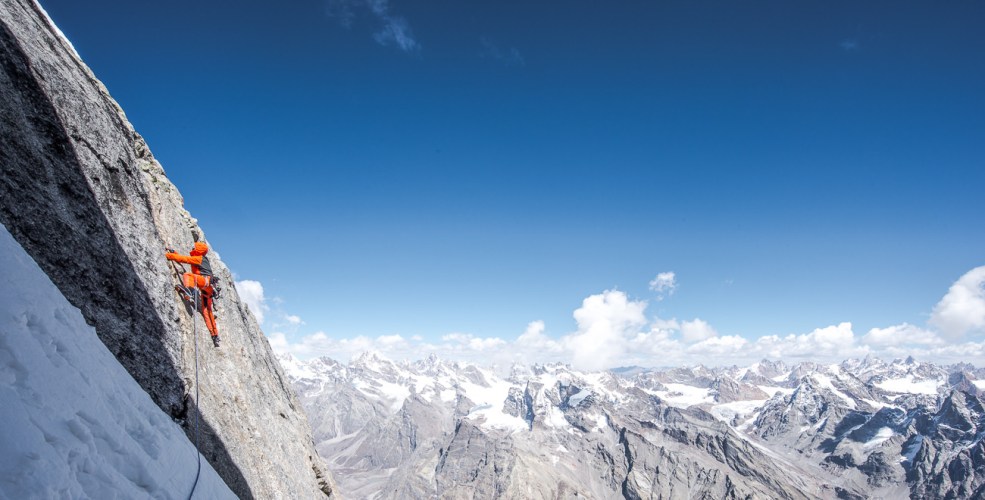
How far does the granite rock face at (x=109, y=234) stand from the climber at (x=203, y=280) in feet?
1.22

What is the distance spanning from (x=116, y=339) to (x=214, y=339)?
18.7 feet

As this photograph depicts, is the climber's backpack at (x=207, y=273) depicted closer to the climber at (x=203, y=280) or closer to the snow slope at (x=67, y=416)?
the climber at (x=203, y=280)

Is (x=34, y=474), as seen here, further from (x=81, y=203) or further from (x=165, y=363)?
(x=81, y=203)

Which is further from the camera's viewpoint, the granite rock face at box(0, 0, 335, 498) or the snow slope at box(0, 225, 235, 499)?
the granite rock face at box(0, 0, 335, 498)

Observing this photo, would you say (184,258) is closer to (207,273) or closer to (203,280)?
(203,280)

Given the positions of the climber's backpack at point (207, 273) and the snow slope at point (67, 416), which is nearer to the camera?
the snow slope at point (67, 416)

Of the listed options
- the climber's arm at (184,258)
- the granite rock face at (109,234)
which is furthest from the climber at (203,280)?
the granite rock face at (109,234)

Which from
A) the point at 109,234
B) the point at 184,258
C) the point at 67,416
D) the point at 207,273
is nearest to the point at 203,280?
the point at 207,273

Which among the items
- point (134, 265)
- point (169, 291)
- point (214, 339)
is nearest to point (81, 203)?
point (134, 265)

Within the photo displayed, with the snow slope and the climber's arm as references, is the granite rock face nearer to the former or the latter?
the climber's arm

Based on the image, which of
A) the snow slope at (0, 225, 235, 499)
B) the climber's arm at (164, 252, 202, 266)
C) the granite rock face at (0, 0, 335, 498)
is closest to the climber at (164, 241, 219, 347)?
the climber's arm at (164, 252, 202, 266)

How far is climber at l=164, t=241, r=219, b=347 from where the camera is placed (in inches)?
634

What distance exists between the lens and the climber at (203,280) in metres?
16.1

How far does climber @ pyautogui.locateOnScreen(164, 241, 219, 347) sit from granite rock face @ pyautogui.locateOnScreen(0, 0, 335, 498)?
0.37 m
